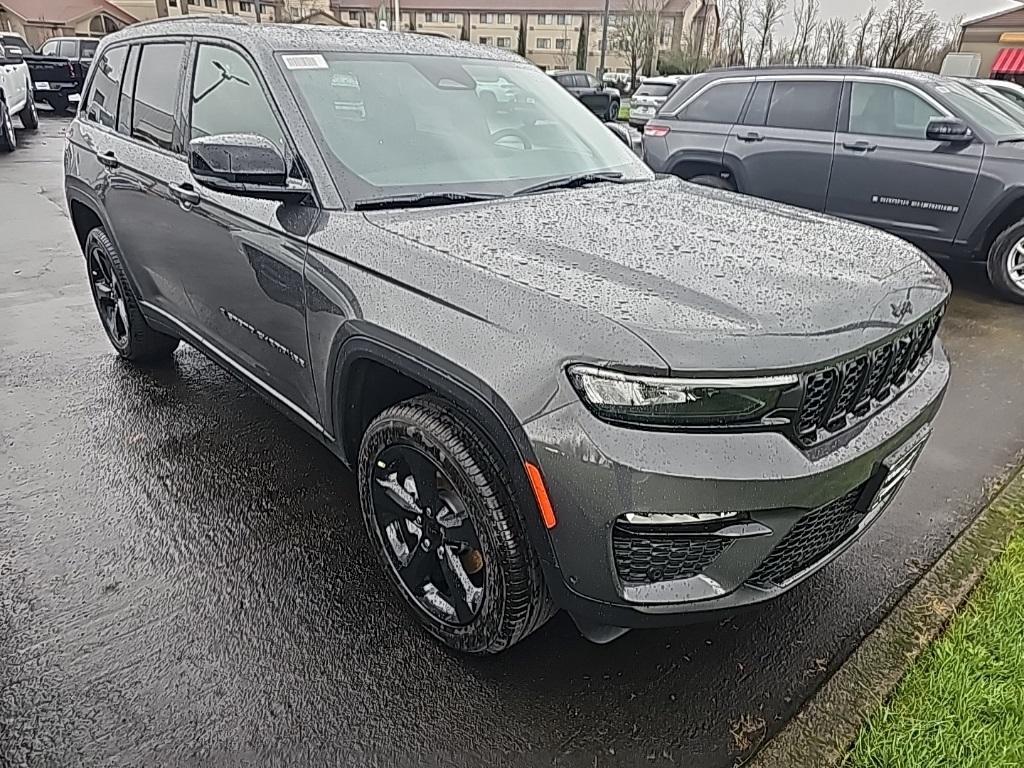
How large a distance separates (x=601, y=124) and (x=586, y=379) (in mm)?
2205

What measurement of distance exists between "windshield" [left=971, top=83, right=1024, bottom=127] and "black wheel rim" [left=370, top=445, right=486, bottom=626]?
6.57m

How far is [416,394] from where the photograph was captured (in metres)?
2.33

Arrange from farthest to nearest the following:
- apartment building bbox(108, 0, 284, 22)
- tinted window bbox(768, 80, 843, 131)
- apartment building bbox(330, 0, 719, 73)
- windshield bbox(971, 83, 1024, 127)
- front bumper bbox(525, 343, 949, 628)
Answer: apartment building bbox(330, 0, 719, 73) → apartment building bbox(108, 0, 284, 22) → tinted window bbox(768, 80, 843, 131) → windshield bbox(971, 83, 1024, 127) → front bumper bbox(525, 343, 949, 628)

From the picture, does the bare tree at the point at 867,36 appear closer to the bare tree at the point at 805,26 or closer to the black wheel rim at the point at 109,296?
the bare tree at the point at 805,26

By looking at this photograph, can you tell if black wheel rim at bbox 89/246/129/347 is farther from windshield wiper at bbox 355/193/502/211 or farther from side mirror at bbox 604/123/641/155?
side mirror at bbox 604/123/641/155

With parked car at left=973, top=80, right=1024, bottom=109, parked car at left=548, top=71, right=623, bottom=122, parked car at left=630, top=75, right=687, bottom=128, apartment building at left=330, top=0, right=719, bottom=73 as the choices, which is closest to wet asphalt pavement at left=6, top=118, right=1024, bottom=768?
parked car at left=973, top=80, right=1024, bottom=109

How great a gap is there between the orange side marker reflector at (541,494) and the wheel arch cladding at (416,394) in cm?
2

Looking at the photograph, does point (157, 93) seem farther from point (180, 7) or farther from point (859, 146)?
point (180, 7)

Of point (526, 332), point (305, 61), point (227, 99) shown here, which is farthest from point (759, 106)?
point (526, 332)

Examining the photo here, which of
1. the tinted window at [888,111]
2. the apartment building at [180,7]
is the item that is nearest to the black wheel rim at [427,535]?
the tinted window at [888,111]

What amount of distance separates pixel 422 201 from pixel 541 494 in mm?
1188

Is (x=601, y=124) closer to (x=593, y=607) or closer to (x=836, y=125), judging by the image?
(x=593, y=607)

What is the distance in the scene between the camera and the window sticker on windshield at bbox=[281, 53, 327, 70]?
264cm

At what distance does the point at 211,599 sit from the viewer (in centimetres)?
251
